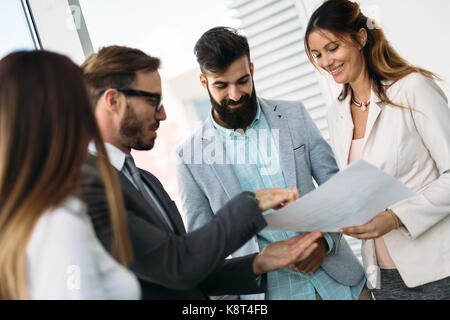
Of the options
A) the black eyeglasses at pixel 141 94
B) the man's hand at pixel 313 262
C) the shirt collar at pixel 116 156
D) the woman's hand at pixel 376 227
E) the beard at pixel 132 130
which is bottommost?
the man's hand at pixel 313 262

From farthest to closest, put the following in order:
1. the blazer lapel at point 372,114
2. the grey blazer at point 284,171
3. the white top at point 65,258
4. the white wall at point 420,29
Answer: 1. the white wall at point 420,29
2. the blazer lapel at point 372,114
3. the grey blazer at point 284,171
4. the white top at point 65,258

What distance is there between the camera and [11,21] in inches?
92.9

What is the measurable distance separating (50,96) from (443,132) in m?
1.34

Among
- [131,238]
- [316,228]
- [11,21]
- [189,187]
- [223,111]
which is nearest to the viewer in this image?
[131,238]

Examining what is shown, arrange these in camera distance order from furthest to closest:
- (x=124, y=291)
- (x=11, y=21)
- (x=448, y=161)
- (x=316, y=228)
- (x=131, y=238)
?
(x=11, y=21) → (x=448, y=161) → (x=316, y=228) → (x=131, y=238) → (x=124, y=291)

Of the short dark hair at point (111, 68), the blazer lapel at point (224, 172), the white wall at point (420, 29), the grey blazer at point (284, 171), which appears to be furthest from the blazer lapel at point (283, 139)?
the white wall at point (420, 29)

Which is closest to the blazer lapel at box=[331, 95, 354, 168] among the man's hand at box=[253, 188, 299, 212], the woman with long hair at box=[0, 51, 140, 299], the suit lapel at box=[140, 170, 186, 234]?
the man's hand at box=[253, 188, 299, 212]

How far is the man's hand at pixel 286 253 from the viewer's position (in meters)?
1.33

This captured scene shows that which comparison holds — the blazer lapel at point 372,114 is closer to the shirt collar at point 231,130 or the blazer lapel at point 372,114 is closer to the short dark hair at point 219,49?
the shirt collar at point 231,130

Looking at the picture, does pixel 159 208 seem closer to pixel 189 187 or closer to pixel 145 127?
pixel 145 127

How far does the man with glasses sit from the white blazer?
46 cm

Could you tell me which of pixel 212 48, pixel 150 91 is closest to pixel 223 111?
pixel 212 48

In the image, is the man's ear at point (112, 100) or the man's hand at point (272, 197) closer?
the man's hand at point (272, 197)

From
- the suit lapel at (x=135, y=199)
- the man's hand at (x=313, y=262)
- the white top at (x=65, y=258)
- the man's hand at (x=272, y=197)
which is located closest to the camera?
the white top at (x=65, y=258)
